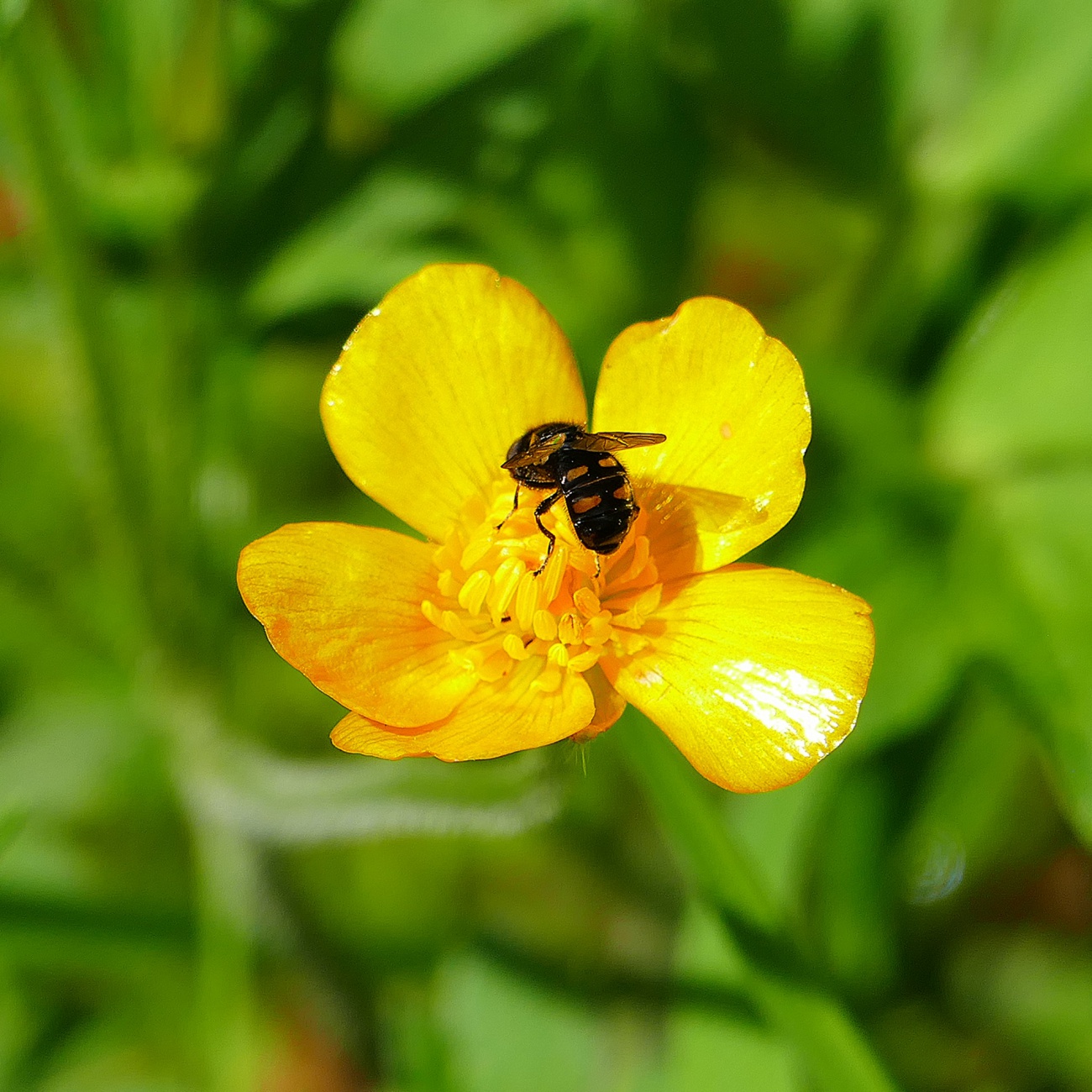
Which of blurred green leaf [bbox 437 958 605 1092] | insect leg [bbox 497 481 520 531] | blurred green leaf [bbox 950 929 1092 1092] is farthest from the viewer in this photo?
blurred green leaf [bbox 950 929 1092 1092]

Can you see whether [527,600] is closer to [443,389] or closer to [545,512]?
[545,512]

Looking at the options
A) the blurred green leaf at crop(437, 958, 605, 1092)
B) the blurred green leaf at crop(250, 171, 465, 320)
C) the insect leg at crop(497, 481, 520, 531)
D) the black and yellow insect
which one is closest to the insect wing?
the black and yellow insect

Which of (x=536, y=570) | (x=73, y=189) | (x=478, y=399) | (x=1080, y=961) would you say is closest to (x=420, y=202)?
(x=73, y=189)

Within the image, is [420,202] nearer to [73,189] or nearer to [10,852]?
[73,189]

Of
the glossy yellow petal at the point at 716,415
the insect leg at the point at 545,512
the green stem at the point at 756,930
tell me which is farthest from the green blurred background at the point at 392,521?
the glossy yellow petal at the point at 716,415

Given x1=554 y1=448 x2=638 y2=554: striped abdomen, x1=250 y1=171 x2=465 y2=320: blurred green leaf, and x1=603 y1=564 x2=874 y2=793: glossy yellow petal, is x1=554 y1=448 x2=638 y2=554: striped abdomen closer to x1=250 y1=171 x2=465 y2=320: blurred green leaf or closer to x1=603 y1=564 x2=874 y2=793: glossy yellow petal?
x1=603 y1=564 x2=874 y2=793: glossy yellow petal
